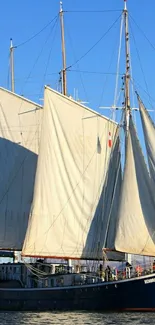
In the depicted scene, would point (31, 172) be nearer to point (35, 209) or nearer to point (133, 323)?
point (35, 209)

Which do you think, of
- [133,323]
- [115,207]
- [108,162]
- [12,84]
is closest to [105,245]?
[115,207]

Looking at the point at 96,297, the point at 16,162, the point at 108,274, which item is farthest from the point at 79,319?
the point at 16,162

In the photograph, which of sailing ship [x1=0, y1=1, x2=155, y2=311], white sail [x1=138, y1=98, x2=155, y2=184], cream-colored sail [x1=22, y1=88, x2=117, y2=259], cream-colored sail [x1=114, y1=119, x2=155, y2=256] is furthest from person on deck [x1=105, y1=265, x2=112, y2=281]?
white sail [x1=138, y1=98, x2=155, y2=184]

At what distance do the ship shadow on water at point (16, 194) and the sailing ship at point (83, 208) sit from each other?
31.0 inches

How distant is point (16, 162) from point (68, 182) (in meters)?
8.18

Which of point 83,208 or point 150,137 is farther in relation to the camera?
point 83,208

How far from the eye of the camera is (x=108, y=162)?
224 ft

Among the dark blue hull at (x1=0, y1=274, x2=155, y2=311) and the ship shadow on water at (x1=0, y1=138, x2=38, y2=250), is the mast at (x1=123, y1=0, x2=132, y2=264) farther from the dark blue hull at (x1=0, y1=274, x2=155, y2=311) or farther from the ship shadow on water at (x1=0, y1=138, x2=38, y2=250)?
the ship shadow on water at (x1=0, y1=138, x2=38, y2=250)

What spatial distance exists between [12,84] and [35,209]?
24925mm

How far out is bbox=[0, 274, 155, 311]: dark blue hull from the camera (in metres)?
59.6

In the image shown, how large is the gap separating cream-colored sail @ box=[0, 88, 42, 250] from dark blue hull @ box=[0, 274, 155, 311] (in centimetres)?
786

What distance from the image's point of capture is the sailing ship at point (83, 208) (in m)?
61.9

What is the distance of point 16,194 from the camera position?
73312 millimetres

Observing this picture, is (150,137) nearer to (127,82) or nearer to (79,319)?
(127,82)
